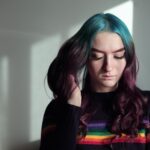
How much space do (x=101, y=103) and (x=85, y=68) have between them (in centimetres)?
10

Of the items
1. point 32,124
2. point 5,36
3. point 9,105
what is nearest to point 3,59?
point 5,36

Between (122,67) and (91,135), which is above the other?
(122,67)

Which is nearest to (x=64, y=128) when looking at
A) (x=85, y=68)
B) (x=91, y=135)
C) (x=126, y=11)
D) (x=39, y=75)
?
(x=91, y=135)

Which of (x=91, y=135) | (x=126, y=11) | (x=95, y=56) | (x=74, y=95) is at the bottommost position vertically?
(x=91, y=135)

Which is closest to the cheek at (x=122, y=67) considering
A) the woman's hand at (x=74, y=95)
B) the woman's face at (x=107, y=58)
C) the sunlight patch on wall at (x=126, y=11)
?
the woman's face at (x=107, y=58)

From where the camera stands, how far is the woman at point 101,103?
0.78m

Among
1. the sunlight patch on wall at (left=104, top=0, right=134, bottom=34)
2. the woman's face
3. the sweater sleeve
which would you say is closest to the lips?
the woman's face

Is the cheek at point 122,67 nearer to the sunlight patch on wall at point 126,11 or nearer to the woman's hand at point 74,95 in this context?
the woman's hand at point 74,95

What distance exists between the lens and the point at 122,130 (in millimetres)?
Result: 781

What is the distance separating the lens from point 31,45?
51.6 inches

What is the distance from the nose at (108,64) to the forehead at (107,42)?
0.9 inches

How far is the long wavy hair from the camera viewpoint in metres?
0.78

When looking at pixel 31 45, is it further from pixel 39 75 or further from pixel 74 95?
pixel 74 95

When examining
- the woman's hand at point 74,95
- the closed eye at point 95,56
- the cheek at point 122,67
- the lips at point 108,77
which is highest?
the closed eye at point 95,56
